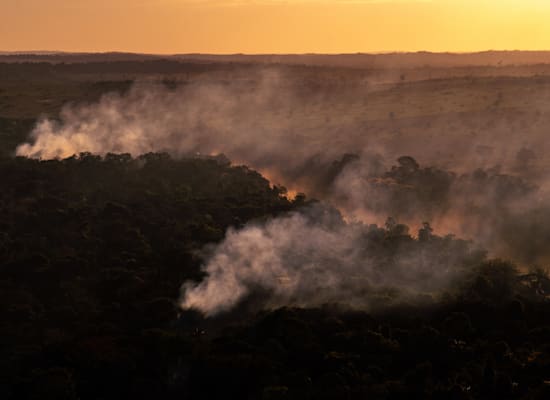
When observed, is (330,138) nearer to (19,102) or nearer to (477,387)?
(19,102)

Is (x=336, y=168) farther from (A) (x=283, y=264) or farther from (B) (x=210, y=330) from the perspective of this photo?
(B) (x=210, y=330)

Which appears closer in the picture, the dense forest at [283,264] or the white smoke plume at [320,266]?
the dense forest at [283,264]

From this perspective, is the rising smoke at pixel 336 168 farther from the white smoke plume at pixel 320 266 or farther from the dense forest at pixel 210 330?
the dense forest at pixel 210 330

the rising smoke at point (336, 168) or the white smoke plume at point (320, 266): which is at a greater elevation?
the white smoke plume at point (320, 266)

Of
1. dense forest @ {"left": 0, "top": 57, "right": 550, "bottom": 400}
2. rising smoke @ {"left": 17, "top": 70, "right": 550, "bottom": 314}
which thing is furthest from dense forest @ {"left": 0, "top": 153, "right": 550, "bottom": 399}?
rising smoke @ {"left": 17, "top": 70, "right": 550, "bottom": 314}

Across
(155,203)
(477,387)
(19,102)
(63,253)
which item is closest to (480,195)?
(155,203)

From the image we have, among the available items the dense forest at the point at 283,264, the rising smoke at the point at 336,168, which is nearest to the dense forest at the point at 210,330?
the dense forest at the point at 283,264
